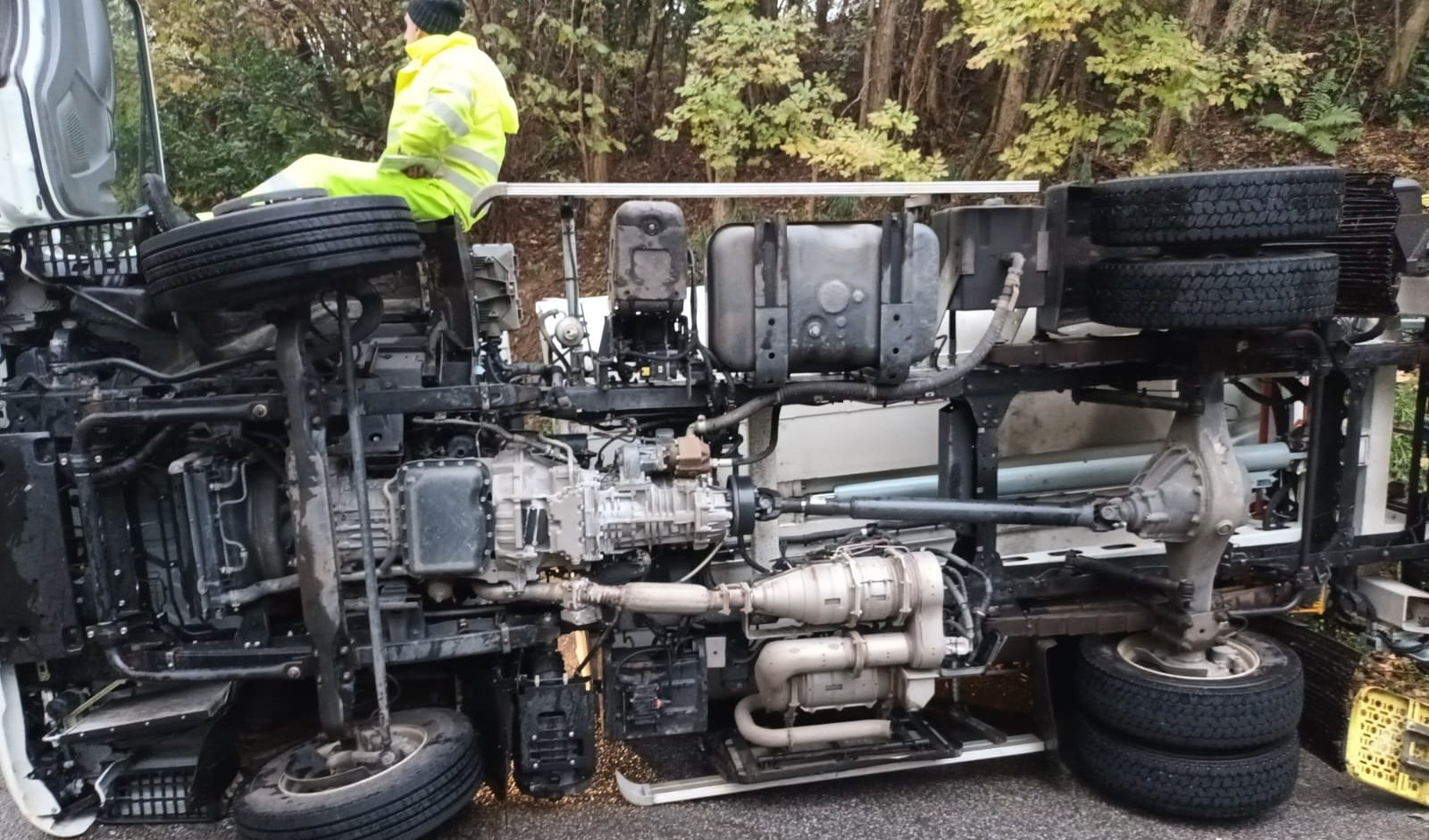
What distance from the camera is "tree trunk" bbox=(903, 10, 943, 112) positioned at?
962 centimetres

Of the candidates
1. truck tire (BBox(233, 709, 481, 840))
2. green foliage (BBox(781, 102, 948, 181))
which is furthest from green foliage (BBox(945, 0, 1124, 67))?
truck tire (BBox(233, 709, 481, 840))

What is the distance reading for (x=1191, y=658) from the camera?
3432mm

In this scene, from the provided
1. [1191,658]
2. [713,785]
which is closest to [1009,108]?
[1191,658]

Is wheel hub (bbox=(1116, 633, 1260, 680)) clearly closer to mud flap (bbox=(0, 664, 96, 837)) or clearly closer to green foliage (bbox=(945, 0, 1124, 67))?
mud flap (bbox=(0, 664, 96, 837))

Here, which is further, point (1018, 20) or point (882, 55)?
point (882, 55)

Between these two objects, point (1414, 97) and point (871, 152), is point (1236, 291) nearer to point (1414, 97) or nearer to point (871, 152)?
point (871, 152)

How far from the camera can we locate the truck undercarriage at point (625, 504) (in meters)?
2.81

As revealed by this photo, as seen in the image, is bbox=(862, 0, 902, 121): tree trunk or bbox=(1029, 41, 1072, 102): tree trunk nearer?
bbox=(1029, 41, 1072, 102): tree trunk

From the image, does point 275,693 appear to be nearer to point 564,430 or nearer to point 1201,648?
point 564,430

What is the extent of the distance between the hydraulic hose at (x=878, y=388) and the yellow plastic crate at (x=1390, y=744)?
1.88 m

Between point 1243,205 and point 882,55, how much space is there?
24.2 feet

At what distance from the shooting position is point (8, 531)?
2729 mm

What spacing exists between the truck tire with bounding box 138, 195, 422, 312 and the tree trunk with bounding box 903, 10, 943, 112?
812cm

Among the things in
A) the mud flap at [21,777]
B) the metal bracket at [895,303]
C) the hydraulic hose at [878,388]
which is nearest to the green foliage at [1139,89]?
the hydraulic hose at [878,388]
